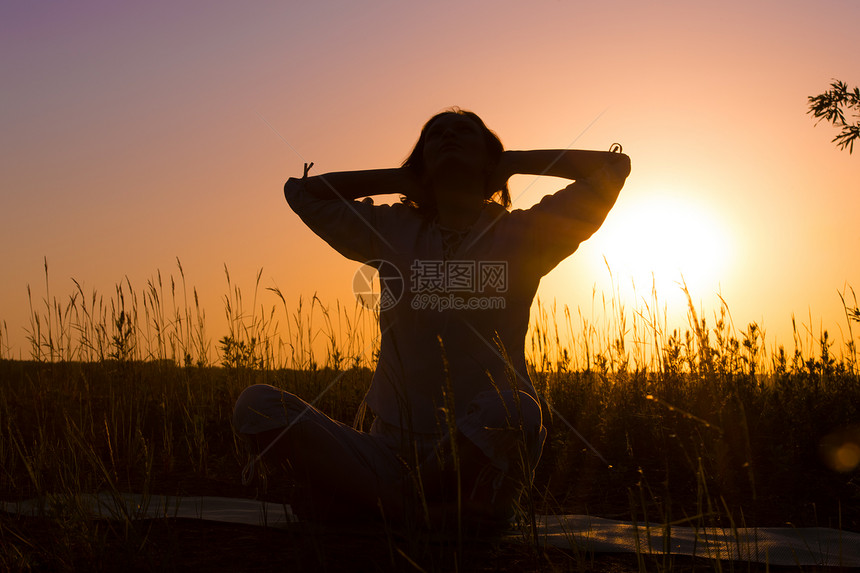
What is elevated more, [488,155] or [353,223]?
[488,155]

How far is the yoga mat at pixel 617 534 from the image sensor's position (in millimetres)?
1752

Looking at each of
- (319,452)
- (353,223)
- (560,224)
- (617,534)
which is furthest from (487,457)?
(353,223)

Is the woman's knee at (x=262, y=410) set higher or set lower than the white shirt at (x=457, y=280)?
lower

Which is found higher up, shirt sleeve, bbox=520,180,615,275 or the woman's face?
the woman's face

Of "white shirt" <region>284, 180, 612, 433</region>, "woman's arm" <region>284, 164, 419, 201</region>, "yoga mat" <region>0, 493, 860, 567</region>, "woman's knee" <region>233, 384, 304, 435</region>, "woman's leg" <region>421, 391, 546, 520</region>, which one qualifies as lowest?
"yoga mat" <region>0, 493, 860, 567</region>

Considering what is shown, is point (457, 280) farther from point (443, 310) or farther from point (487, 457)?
point (487, 457)

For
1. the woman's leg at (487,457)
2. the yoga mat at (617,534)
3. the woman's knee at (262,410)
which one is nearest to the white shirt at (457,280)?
the woman's leg at (487,457)

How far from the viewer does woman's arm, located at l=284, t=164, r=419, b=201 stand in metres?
2.68

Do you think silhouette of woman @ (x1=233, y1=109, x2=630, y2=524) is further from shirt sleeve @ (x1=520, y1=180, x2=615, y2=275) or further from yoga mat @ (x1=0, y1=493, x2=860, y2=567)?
yoga mat @ (x1=0, y1=493, x2=860, y2=567)

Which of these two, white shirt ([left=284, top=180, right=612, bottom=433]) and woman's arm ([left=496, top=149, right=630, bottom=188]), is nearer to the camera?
white shirt ([left=284, top=180, right=612, bottom=433])

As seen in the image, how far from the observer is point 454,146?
2406 millimetres

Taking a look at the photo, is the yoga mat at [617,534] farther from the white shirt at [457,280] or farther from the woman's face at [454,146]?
the woman's face at [454,146]

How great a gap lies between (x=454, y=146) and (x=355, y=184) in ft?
1.63

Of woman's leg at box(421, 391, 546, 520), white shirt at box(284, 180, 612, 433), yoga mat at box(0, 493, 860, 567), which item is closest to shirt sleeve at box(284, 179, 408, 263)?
white shirt at box(284, 180, 612, 433)
